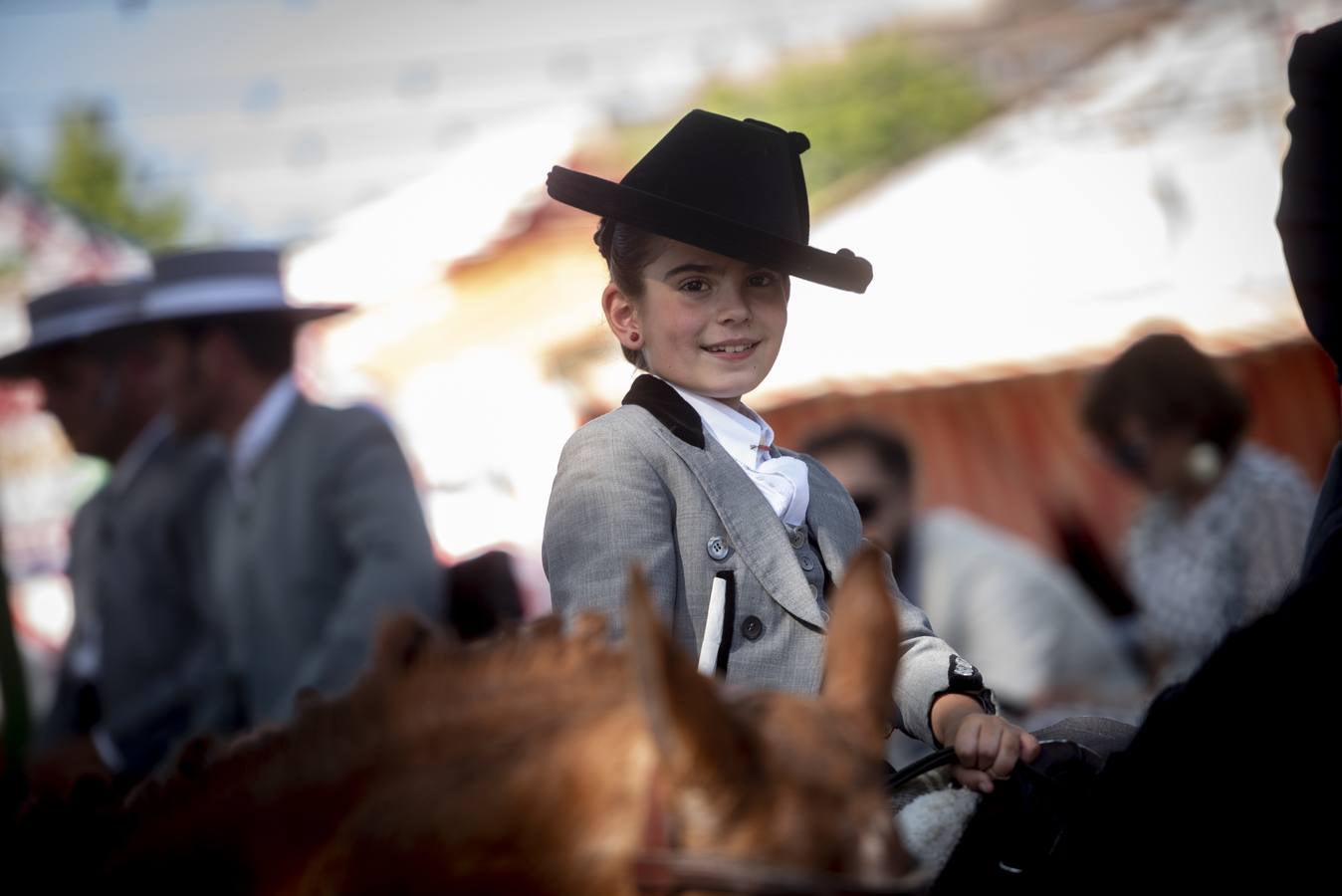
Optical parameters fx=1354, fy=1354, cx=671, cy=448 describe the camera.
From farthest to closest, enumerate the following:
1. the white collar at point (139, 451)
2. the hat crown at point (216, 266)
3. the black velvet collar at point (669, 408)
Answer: the white collar at point (139, 451), the hat crown at point (216, 266), the black velvet collar at point (669, 408)

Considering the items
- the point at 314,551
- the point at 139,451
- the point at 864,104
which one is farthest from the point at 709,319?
the point at 864,104

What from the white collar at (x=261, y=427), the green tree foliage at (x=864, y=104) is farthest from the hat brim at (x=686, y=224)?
the green tree foliage at (x=864, y=104)

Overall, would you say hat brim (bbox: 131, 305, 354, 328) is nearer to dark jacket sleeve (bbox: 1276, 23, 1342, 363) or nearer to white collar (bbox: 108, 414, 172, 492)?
white collar (bbox: 108, 414, 172, 492)

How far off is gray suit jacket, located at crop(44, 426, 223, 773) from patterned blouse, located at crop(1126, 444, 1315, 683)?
353cm

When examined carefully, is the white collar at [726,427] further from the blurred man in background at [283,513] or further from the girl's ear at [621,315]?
the blurred man in background at [283,513]

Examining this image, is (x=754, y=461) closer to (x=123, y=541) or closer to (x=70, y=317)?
(x=123, y=541)

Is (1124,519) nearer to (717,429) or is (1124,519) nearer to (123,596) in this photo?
(123,596)

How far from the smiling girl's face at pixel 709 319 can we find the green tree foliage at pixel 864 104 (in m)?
34.1

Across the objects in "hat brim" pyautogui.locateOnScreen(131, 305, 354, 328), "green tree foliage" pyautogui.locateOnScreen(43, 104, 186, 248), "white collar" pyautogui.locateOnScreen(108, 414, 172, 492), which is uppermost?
"green tree foliage" pyautogui.locateOnScreen(43, 104, 186, 248)

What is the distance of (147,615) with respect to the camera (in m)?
5.11

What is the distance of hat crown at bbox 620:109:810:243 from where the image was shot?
175 cm

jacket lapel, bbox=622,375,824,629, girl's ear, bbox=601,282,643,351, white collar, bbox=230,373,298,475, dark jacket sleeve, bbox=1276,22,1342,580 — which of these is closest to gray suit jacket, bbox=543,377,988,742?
jacket lapel, bbox=622,375,824,629

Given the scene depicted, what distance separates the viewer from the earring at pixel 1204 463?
203 inches

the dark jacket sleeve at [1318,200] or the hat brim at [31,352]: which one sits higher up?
the dark jacket sleeve at [1318,200]
